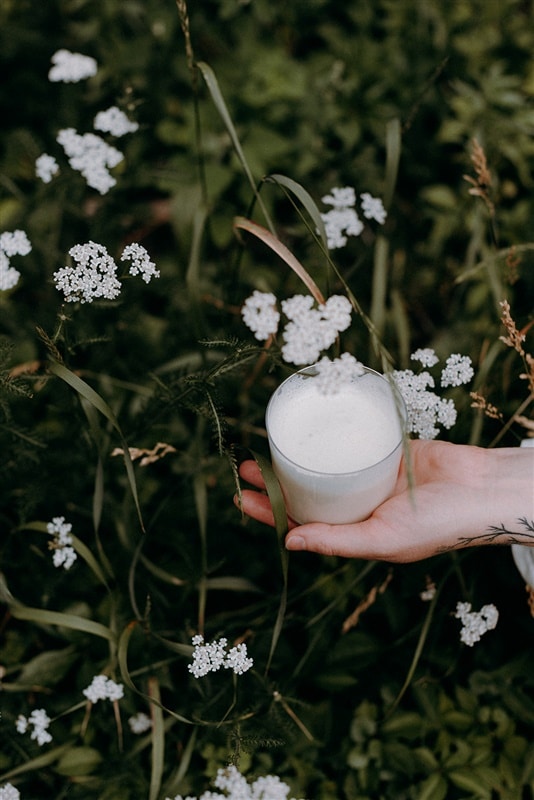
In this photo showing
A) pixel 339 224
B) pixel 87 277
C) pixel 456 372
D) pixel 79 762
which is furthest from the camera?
pixel 339 224

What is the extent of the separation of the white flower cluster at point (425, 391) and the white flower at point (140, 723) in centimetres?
89

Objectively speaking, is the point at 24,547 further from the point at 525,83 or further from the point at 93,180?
the point at 525,83

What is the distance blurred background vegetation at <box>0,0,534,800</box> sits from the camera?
5.12ft

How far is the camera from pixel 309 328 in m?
1.10

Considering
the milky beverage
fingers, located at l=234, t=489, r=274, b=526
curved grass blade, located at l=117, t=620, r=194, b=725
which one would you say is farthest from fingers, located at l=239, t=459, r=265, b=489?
curved grass blade, located at l=117, t=620, r=194, b=725

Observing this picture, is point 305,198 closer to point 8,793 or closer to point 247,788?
point 247,788

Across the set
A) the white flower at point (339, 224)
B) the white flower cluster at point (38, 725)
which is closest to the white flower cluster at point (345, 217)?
the white flower at point (339, 224)

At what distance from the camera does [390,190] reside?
5.85 ft

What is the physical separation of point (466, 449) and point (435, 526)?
0.20m

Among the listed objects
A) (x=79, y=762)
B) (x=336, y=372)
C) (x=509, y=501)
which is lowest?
(x=79, y=762)

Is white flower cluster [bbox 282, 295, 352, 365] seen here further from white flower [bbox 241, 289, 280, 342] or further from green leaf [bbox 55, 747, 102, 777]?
green leaf [bbox 55, 747, 102, 777]

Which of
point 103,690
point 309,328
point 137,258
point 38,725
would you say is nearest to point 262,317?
point 309,328

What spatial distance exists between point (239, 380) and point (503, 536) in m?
0.91

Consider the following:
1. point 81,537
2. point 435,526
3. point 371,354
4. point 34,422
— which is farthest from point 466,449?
point 34,422
